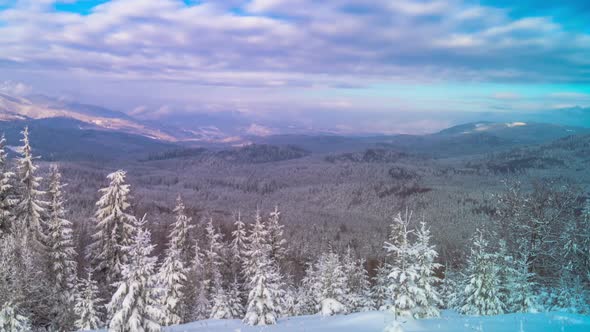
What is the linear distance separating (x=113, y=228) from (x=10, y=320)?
1021 centimetres

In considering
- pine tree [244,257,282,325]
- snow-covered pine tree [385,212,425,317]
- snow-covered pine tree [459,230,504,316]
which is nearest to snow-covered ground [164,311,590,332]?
snow-covered pine tree [385,212,425,317]

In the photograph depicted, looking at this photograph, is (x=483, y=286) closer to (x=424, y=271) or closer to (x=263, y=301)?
(x=424, y=271)

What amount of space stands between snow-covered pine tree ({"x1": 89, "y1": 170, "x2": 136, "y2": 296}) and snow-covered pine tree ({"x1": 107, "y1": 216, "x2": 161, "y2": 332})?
470 inches

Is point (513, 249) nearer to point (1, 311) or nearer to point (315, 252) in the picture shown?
point (1, 311)

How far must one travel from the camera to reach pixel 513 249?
28.6m

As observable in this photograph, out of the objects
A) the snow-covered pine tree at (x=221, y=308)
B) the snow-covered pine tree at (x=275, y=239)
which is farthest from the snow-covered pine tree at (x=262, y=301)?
the snow-covered pine tree at (x=275, y=239)

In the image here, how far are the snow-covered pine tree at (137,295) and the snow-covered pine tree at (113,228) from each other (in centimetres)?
1193

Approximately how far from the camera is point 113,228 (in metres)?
28.4

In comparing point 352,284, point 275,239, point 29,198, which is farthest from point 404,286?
point 275,239

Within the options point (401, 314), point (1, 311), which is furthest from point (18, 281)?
point (401, 314)

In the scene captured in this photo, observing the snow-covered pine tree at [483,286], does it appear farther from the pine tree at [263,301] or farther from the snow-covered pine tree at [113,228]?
the snow-covered pine tree at [113,228]

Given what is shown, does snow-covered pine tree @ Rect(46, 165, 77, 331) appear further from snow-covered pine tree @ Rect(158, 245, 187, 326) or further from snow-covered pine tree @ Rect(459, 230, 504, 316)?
snow-covered pine tree @ Rect(459, 230, 504, 316)

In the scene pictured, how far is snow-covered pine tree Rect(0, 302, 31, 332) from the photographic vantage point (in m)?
18.2

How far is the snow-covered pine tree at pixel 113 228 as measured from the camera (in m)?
28.0
